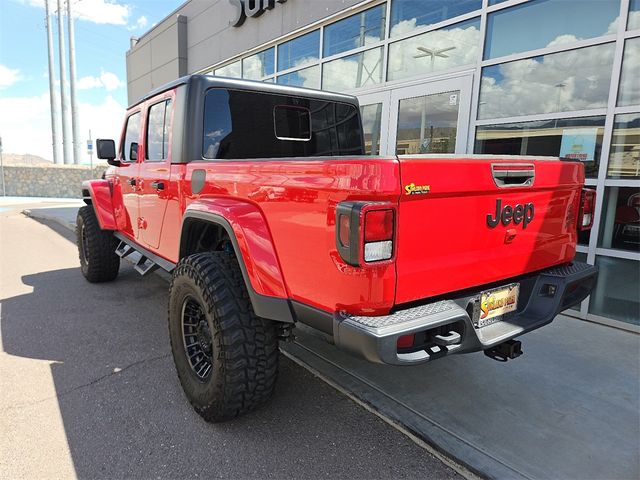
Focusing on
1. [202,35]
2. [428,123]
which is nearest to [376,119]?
[428,123]

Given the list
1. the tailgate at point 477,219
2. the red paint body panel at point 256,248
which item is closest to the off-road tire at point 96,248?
the red paint body panel at point 256,248

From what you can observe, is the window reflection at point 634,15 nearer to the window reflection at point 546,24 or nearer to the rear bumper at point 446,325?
the window reflection at point 546,24

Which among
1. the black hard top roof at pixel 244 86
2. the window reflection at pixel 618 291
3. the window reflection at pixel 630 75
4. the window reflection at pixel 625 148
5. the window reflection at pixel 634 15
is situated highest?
the window reflection at pixel 634 15

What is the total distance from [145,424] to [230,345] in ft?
2.60

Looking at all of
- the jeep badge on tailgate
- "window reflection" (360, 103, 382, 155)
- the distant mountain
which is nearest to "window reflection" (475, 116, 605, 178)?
"window reflection" (360, 103, 382, 155)

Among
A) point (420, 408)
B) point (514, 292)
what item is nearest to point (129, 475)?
point (420, 408)

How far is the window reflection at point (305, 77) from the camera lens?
7.91 m

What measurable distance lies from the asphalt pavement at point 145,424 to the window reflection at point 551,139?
11.4 feet

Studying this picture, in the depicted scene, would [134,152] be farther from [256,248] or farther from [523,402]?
[523,402]

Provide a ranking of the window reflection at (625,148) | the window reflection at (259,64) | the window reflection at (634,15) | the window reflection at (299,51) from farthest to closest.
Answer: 1. the window reflection at (259,64)
2. the window reflection at (299,51)
3. the window reflection at (625,148)
4. the window reflection at (634,15)

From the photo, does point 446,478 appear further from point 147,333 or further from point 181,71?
point 181,71

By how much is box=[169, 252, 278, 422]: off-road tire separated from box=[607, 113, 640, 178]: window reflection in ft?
12.1

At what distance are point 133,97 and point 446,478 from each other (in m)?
18.1

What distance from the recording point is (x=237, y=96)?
3.18m
